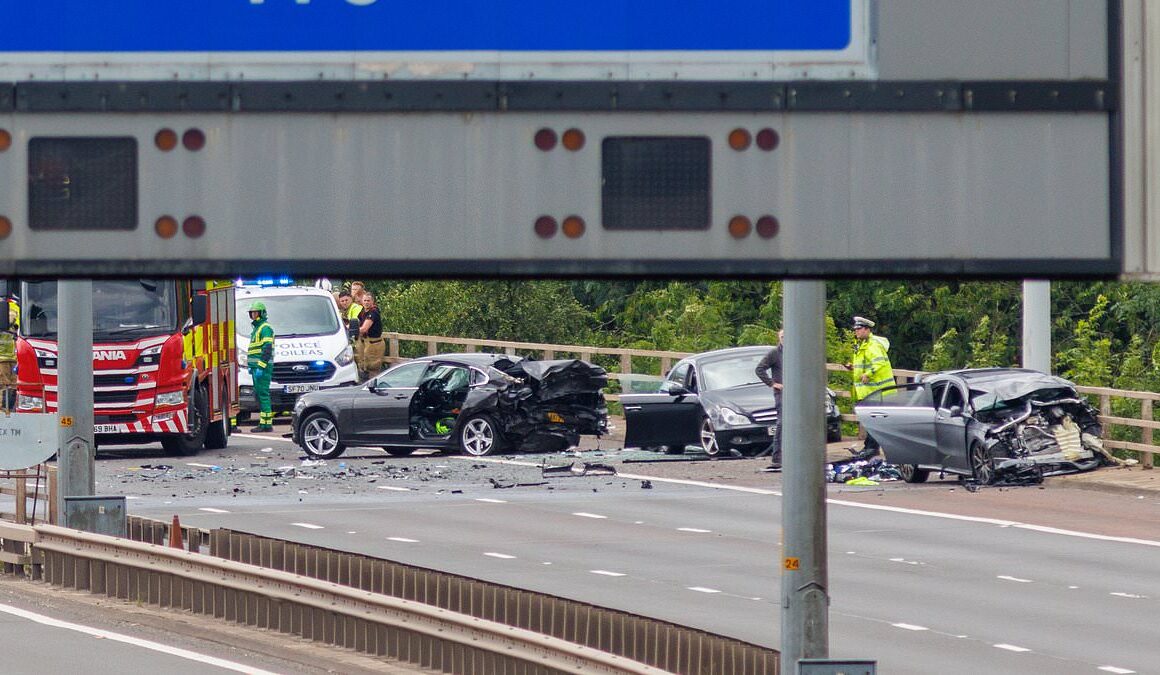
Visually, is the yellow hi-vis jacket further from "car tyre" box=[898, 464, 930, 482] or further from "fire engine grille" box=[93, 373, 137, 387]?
"fire engine grille" box=[93, 373, 137, 387]

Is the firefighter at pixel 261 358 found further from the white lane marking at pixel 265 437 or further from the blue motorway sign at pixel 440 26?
the blue motorway sign at pixel 440 26

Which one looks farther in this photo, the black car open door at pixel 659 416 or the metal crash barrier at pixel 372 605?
the black car open door at pixel 659 416

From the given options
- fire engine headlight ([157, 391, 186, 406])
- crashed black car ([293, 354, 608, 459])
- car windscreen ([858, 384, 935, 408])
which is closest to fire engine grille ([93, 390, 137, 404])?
fire engine headlight ([157, 391, 186, 406])

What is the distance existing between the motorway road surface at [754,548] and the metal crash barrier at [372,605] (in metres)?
2.86

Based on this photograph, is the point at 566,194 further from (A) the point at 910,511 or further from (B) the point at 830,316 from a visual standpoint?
(B) the point at 830,316

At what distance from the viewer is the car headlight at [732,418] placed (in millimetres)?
30266

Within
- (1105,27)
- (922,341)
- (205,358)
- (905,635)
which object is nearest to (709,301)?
(922,341)

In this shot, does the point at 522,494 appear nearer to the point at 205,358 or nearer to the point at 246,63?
the point at 205,358

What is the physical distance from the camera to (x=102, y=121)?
6742 millimetres

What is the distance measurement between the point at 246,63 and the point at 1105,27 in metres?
2.52

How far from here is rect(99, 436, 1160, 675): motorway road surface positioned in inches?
716

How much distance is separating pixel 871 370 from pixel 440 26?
22652mm

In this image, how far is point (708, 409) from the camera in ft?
99.7

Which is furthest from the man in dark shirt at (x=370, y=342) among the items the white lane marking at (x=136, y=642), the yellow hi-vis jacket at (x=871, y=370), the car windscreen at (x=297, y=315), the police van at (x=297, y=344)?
the white lane marking at (x=136, y=642)
